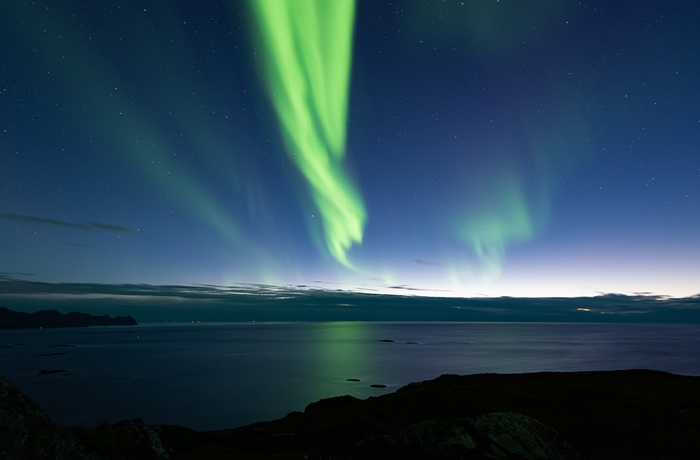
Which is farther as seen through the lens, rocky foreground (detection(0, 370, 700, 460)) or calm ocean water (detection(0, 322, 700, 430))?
calm ocean water (detection(0, 322, 700, 430))

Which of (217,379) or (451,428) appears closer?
(451,428)

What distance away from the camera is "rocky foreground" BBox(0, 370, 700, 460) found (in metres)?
15.3

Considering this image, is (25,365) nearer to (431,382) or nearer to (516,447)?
(431,382)

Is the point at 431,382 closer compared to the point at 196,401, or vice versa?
the point at 431,382


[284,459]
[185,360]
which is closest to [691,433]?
[284,459]

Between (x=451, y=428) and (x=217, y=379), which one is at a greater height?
(x=451, y=428)

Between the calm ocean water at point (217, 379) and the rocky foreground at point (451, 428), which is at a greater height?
the rocky foreground at point (451, 428)

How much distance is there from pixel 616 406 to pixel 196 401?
68.4 metres

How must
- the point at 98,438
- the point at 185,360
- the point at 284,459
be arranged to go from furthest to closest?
the point at 185,360 < the point at 284,459 < the point at 98,438

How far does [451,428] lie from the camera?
20.8 meters

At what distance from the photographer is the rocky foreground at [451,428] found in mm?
15270

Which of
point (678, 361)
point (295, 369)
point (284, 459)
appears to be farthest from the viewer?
point (678, 361)

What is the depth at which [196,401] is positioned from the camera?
245 feet

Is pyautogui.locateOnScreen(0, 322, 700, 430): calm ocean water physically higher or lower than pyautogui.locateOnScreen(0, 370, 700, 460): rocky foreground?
lower
